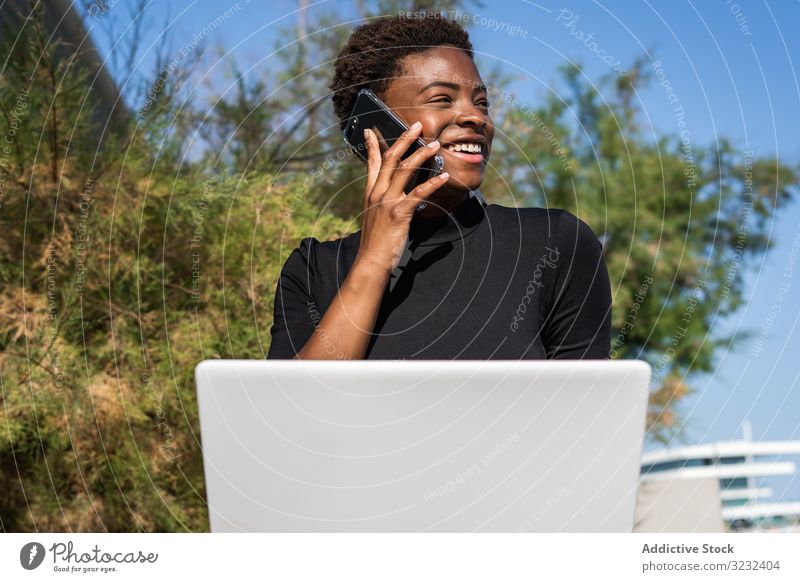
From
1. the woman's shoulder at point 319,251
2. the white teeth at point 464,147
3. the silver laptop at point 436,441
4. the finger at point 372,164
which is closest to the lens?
the silver laptop at point 436,441

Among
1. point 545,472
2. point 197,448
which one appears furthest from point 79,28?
point 545,472

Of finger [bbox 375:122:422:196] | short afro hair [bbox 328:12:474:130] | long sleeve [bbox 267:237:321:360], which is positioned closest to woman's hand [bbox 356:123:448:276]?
finger [bbox 375:122:422:196]

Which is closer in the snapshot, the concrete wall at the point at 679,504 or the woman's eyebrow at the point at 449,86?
the woman's eyebrow at the point at 449,86

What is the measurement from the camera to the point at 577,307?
6.64 ft

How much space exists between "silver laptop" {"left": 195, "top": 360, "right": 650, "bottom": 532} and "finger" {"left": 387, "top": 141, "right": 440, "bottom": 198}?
0.69 metres

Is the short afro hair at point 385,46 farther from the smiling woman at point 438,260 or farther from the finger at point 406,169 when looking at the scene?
the finger at point 406,169

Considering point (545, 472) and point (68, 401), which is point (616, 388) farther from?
point (68, 401)

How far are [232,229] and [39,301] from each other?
77 centimetres

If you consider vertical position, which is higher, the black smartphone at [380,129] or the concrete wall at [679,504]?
the black smartphone at [380,129]

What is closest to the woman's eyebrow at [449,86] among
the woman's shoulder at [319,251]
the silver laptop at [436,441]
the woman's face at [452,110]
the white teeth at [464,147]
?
the woman's face at [452,110]

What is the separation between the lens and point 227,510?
1367 mm

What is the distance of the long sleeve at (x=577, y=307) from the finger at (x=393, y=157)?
426mm

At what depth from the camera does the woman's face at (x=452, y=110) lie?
2.09 metres

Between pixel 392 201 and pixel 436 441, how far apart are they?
2.36 ft
